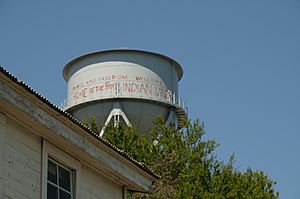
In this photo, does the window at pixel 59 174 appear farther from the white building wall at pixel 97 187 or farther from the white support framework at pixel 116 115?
the white support framework at pixel 116 115

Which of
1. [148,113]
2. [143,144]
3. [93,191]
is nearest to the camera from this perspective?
[93,191]

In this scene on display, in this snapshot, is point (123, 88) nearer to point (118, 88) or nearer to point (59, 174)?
point (118, 88)

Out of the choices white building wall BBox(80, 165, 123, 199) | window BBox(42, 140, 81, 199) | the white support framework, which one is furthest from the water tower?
window BBox(42, 140, 81, 199)

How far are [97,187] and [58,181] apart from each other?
3.45 ft

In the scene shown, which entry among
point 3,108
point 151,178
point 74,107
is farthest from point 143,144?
point 3,108

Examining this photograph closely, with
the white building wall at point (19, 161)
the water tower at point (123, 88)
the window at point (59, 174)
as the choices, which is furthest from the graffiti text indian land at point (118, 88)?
the white building wall at point (19, 161)

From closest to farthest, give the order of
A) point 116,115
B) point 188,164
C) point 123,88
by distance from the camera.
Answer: point 188,164, point 116,115, point 123,88

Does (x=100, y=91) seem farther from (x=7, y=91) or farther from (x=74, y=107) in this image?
(x=7, y=91)

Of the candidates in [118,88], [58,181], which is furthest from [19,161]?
[118,88]

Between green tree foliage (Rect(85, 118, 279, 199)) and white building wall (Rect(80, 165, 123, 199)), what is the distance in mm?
14497

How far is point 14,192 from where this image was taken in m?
11.0

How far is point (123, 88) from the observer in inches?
1638

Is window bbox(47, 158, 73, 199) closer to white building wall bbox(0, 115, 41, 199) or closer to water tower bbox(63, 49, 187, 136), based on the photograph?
white building wall bbox(0, 115, 41, 199)

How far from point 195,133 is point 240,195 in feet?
16.4
